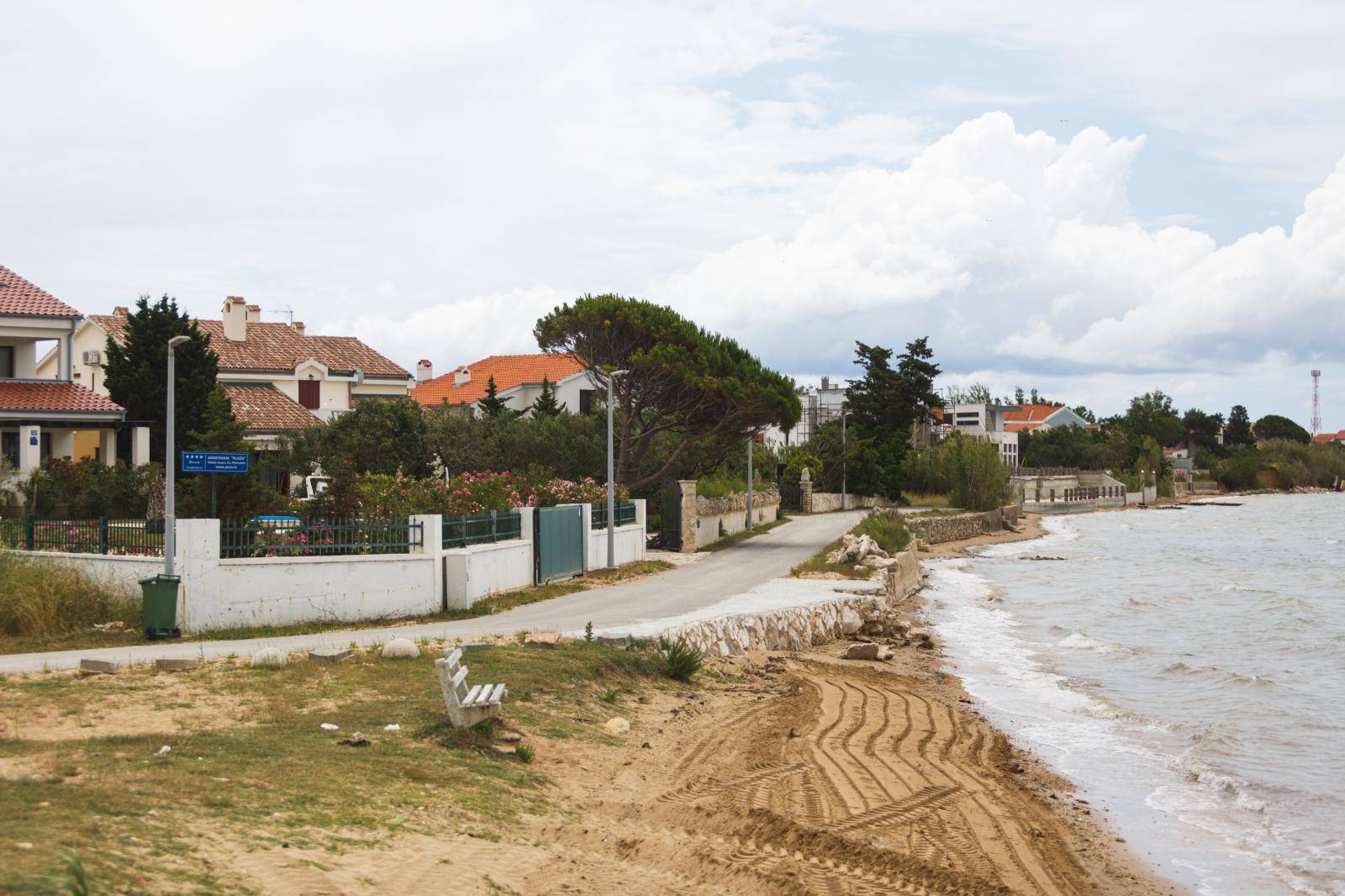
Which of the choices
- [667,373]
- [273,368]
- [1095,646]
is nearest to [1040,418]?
[273,368]

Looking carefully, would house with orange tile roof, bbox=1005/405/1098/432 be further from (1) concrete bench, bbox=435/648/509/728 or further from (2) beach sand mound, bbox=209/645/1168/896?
(1) concrete bench, bbox=435/648/509/728

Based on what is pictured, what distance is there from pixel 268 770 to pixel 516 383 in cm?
6184

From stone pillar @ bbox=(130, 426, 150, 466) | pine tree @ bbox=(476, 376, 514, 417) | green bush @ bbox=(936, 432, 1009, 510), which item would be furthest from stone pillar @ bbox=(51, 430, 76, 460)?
green bush @ bbox=(936, 432, 1009, 510)

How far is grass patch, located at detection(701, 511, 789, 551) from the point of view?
41.6 metres

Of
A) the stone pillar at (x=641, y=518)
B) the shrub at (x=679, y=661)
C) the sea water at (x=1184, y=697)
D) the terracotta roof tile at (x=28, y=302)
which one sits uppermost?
the terracotta roof tile at (x=28, y=302)

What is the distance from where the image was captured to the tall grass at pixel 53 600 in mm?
17984

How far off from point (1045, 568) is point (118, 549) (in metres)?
39.6

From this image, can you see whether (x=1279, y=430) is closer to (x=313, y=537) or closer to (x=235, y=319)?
(x=235, y=319)

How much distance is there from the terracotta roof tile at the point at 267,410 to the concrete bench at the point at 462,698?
1413 inches

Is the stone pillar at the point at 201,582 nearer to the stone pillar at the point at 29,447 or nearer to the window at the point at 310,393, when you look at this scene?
the stone pillar at the point at 29,447

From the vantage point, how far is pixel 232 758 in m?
9.68

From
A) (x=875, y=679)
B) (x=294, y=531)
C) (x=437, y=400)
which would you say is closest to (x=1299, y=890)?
(x=875, y=679)

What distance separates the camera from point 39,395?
117ft

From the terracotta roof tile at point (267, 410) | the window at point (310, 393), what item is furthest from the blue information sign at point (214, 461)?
the window at point (310, 393)
